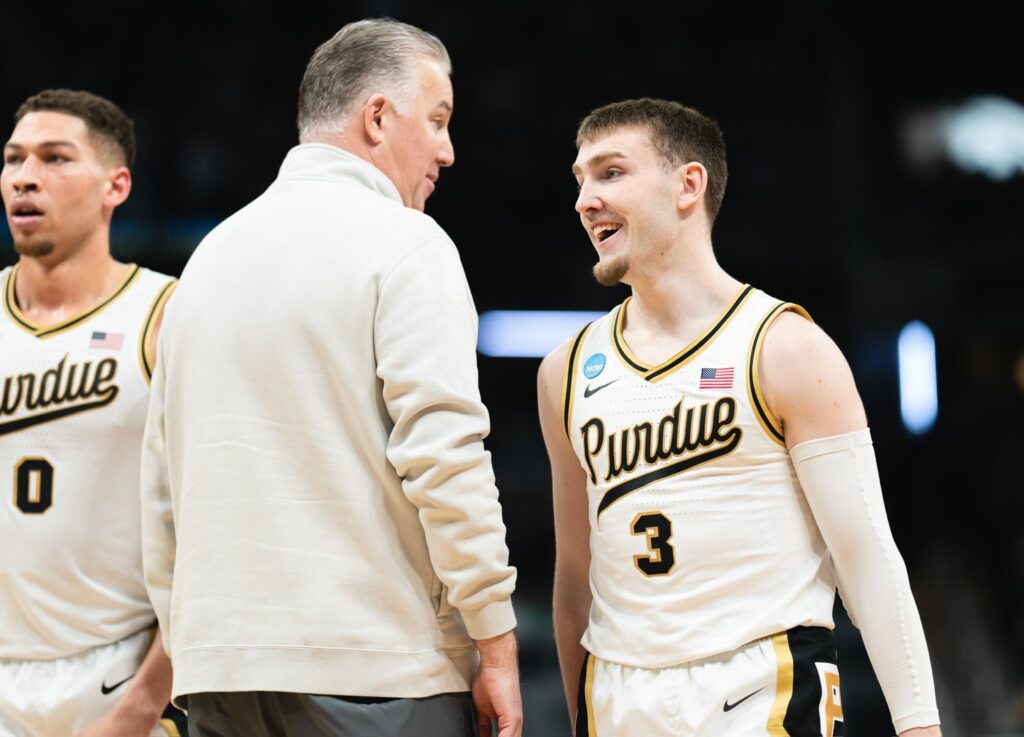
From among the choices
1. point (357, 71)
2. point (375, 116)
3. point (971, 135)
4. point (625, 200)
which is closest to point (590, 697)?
point (625, 200)

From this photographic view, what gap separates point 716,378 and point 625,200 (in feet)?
1.56

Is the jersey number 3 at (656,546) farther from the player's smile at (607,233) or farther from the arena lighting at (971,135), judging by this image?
the arena lighting at (971,135)

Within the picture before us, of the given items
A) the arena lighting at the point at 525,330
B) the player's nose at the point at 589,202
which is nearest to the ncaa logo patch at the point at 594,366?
the player's nose at the point at 589,202

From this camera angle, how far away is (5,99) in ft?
35.2

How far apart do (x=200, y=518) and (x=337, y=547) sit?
0.28 meters

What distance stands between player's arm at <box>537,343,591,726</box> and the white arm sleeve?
568 millimetres

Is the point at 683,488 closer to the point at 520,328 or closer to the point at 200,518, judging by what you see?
the point at 200,518

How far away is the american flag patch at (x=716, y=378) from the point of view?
2566 millimetres

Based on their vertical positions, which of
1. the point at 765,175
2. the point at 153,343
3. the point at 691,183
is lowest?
the point at 153,343

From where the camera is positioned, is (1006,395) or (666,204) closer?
(666,204)

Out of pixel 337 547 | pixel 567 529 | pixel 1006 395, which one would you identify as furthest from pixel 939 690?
pixel 337 547

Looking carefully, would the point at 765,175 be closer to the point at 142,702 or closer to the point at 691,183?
the point at 691,183

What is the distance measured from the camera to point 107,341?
9.89 ft

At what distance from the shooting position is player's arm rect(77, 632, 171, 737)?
2.75 meters
